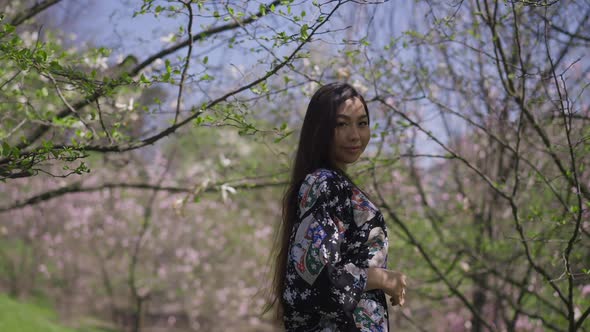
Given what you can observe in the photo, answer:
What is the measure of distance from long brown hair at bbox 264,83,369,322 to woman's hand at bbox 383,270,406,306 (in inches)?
14.6

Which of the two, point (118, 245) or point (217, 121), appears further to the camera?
point (118, 245)

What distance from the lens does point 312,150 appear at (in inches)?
84.0

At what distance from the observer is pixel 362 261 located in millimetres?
1948

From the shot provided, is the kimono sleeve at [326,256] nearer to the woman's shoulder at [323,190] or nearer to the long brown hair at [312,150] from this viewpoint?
the woman's shoulder at [323,190]

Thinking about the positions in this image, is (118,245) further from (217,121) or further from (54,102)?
(217,121)

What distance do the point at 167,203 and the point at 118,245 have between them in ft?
3.77

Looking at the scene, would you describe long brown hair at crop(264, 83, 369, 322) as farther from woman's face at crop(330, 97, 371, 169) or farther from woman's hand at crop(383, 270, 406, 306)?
woman's hand at crop(383, 270, 406, 306)

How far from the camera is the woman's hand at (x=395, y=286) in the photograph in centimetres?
189

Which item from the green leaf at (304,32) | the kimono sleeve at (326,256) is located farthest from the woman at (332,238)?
the green leaf at (304,32)

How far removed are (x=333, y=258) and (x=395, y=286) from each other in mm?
220

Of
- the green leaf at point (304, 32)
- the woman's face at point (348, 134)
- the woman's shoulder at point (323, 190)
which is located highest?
the green leaf at point (304, 32)

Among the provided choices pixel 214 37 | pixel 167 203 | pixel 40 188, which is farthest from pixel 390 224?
pixel 40 188

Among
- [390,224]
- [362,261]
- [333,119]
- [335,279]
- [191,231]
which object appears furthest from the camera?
[191,231]

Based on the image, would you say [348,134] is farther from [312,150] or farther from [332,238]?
[332,238]
